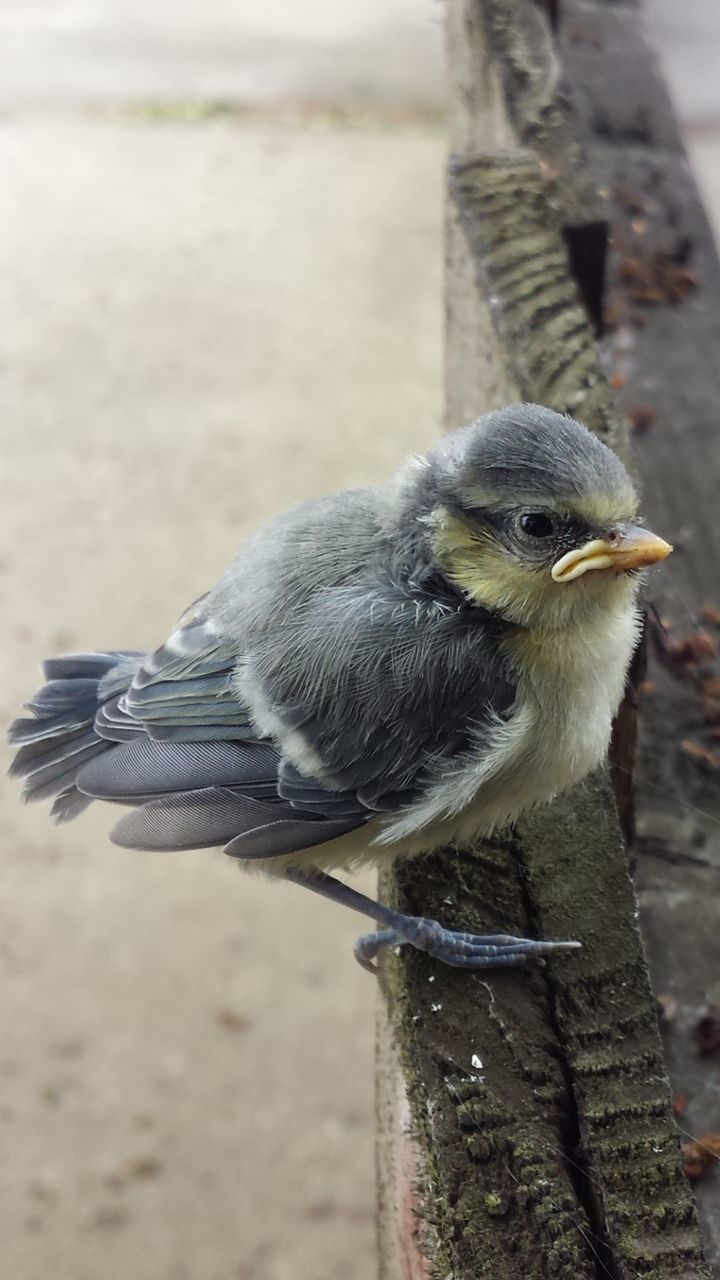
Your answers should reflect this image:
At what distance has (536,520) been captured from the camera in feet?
3.36

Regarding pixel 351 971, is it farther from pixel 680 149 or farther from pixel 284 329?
pixel 284 329

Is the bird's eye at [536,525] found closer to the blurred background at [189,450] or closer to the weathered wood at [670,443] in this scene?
the weathered wood at [670,443]

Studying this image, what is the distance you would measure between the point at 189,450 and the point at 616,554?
264cm

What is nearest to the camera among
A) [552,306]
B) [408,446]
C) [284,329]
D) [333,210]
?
[552,306]

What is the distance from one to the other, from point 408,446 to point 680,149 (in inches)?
60.7

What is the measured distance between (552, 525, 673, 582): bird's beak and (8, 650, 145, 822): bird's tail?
52cm

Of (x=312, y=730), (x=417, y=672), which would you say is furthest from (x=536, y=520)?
(x=312, y=730)

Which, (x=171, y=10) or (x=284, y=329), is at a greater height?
(x=171, y=10)

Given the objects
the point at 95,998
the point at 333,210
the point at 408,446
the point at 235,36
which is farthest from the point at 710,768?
the point at 235,36

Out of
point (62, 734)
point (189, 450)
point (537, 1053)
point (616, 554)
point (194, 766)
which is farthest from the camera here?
point (189, 450)

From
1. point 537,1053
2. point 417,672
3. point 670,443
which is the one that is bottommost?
point 537,1053

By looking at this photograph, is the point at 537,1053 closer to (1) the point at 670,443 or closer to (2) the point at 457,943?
(2) the point at 457,943

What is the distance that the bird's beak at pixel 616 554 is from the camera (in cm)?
98

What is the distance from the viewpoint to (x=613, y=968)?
92cm
